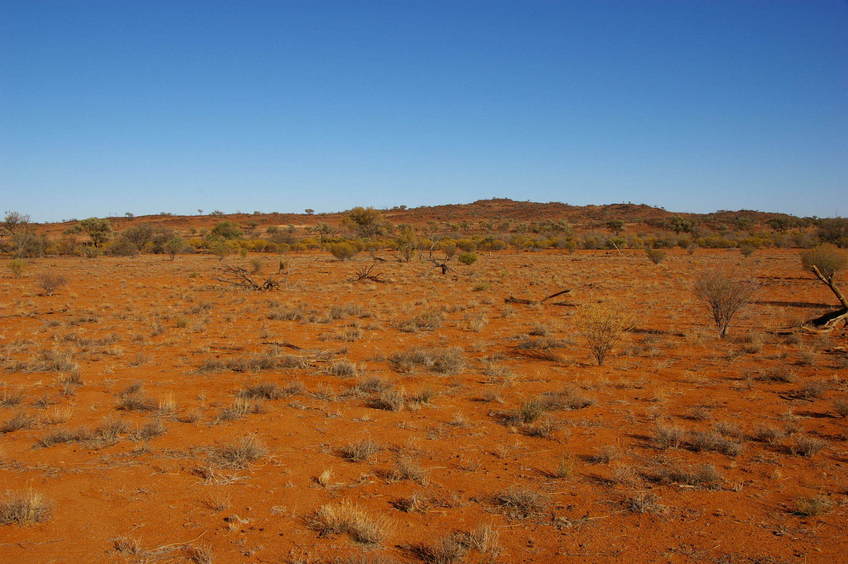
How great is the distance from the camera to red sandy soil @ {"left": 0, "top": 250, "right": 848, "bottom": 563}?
435 centimetres

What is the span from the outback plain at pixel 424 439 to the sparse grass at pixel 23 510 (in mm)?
19

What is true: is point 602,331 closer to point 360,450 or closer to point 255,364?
point 360,450

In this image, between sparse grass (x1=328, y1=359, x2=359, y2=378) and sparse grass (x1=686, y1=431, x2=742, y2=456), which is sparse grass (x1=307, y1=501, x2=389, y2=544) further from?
sparse grass (x1=328, y1=359, x2=359, y2=378)

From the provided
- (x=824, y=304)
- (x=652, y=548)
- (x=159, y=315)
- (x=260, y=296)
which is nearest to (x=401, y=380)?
(x=652, y=548)

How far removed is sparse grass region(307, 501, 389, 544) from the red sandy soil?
0.06 m

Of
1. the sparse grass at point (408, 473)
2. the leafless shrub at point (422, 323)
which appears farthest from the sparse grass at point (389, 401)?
the leafless shrub at point (422, 323)

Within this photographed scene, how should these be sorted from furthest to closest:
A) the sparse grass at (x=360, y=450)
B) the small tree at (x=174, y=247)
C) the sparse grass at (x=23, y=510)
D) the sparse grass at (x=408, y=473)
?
the small tree at (x=174, y=247), the sparse grass at (x=360, y=450), the sparse grass at (x=408, y=473), the sparse grass at (x=23, y=510)

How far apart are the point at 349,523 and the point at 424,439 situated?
88.8 inches

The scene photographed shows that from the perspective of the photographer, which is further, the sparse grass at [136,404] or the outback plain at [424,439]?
the sparse grass at [136,404]

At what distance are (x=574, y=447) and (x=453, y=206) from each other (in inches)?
4105

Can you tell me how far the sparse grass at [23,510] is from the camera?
179 inches

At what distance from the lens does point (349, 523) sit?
14.5 feet

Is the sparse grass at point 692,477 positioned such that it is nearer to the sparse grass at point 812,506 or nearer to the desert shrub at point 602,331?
the sparse grass at point 812,506

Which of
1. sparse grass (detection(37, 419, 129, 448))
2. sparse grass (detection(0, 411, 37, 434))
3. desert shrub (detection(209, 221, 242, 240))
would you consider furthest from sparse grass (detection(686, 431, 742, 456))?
→ desert shrub (detection(209, 221, 242, 240))
